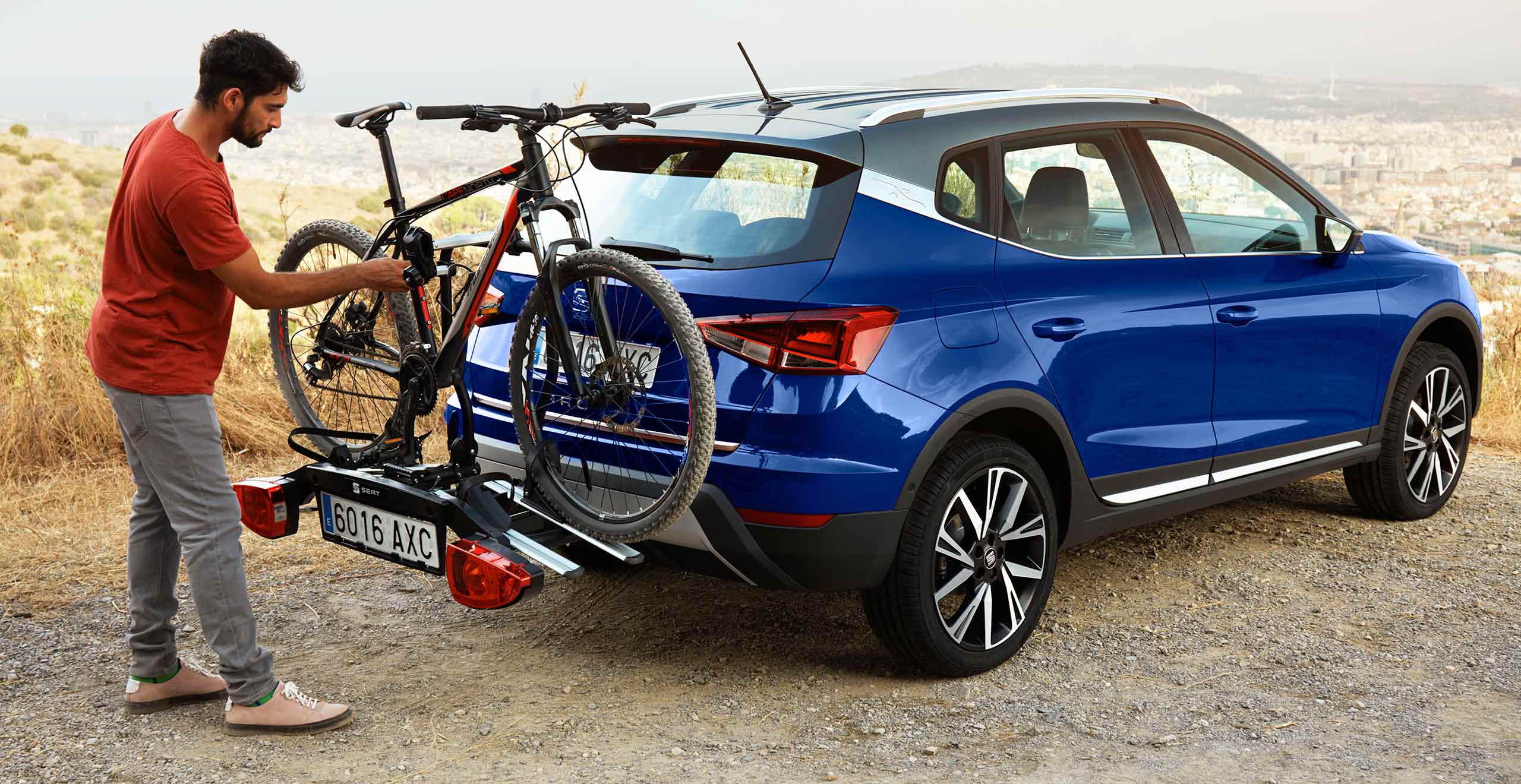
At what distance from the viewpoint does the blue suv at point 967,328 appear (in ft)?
11.8

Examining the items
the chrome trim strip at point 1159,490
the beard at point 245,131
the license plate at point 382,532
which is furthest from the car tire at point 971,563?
the beard at point 245,131

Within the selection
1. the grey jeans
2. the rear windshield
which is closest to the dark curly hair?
the grey jeans

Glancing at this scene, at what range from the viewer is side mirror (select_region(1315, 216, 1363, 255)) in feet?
17.1

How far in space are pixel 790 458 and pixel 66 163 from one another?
144ft

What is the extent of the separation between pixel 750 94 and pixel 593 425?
1503mm

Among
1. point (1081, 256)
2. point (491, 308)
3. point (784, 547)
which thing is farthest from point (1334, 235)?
point (491, 308)

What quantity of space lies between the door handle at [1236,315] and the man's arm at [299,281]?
2816 mm

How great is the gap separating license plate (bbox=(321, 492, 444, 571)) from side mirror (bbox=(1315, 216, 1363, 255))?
11.9ft

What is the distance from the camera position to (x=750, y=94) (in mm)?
4668

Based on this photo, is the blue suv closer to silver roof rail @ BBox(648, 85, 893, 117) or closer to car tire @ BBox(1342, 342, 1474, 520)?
silver roof rail @ BBox(648, 85, 893, 117)

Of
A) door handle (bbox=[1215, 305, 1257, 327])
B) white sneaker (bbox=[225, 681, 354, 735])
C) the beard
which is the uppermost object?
the beard

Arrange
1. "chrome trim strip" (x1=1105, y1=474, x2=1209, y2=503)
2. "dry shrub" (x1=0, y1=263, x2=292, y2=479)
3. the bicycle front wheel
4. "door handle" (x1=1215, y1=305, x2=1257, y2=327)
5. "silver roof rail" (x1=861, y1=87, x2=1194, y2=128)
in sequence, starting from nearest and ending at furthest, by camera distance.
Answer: the bicycle front wheel < "silver roof rail" (x1=861, y1=87, x2=1194, y2=128) < "chrome trim strip" (x1=1105, y1=474, x2=1209, y2=503) < "door handle" (x1=1215, y1=305, x2=1257, y2=327) < "dry shrub" (x1=0, y1=263, x2=292, y2=479)

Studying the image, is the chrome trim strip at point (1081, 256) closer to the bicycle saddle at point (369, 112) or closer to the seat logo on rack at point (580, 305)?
the seat logo on rack at point (580, 305)

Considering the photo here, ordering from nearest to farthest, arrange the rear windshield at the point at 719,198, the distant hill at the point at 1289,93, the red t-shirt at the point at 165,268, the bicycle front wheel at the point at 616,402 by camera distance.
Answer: the red t-shirt at the point at 165,268 → the bicycle front wheel at the point at 616,402 → the rear windshield at the point at 719,198 → the distant hill at the point at 1289,93
